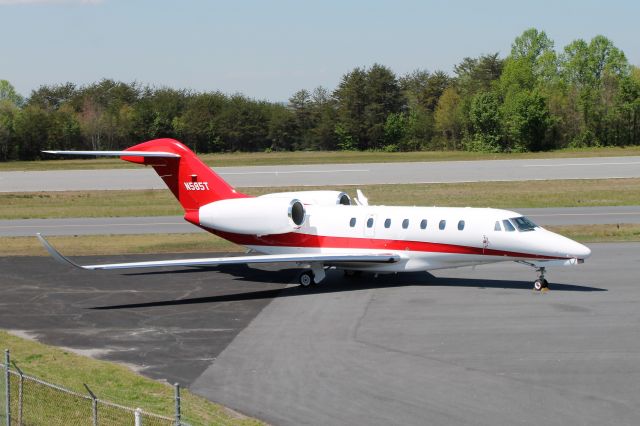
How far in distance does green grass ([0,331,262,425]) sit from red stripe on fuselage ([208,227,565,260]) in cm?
892

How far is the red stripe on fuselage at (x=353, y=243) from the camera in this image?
23766mm

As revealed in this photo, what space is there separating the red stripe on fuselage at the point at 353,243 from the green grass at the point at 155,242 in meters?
6.21

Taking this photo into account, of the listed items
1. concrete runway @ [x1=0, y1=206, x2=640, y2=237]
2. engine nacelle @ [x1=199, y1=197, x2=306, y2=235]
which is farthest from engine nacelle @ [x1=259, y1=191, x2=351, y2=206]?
concrete runway @ [x1=0, y1=206, x2=640, y2=237]

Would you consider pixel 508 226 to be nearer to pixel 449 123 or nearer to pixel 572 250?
pixel 572 250

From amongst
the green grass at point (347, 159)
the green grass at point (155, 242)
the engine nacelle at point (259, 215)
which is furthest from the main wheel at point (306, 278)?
the green grass at point (347, 159)

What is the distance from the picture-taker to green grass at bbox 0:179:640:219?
4578cm

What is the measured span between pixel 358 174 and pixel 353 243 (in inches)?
1529

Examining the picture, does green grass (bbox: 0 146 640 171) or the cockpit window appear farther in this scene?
green grass (bbox: 0 146 640 171)

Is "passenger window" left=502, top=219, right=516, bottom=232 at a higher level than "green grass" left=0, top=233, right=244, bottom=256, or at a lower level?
higher

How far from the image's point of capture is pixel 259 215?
26.5 meters

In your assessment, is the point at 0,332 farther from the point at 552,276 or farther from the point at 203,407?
the point at 552,276

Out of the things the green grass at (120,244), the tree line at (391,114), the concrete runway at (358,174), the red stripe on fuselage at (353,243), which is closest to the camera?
the red stripe on fuselage at (353,243)

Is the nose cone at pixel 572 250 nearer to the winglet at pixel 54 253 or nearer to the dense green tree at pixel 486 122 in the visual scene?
the winglet at pixel 54 253

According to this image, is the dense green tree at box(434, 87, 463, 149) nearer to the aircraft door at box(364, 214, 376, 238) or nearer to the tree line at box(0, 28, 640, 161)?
the tree line at box(0, 28, 640, 161)
